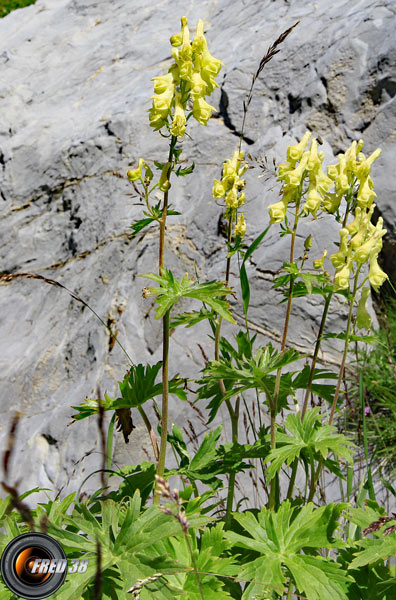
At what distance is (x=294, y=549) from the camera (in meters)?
1.62

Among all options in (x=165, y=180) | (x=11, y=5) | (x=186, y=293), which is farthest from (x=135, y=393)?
(x=11, y=5)

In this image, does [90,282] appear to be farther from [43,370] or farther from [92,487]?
[92,487]

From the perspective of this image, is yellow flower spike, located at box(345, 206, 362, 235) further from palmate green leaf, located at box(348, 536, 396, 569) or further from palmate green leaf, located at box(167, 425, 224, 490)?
palmate green leaf, located at box(348, 536, 396, 569)

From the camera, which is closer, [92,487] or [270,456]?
[270,456]

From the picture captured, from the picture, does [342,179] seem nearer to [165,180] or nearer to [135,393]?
[165,180]

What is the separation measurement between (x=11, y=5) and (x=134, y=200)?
7104mm

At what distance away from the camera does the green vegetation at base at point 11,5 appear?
30.1ft

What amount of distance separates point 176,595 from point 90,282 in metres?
2.81

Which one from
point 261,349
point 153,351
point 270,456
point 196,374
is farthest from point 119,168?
point 270,456

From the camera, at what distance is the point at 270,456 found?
5.59ft

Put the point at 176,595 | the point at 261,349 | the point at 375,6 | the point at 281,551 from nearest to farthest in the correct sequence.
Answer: the point at 176,595 < the point at 281,551 < the point at 261,349 < the point at 375,6

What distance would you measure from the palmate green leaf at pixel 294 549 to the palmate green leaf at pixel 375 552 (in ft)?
0.19

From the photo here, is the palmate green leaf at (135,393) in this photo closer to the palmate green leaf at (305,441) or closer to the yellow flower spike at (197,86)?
the palmate green leaf at (305,441)

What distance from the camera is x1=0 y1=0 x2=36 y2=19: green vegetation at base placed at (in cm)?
919
